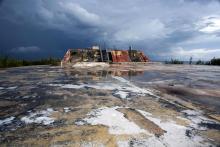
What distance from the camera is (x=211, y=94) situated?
12.5ft

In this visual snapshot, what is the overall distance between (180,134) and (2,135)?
1.56 meters

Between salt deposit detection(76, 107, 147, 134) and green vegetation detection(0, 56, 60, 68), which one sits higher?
green vegetation detection(0, 56, 60, 68)

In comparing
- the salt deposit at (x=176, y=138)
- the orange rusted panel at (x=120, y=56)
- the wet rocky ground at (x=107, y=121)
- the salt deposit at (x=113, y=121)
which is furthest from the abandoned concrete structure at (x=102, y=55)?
the salt deposit at (x=176, y=138)

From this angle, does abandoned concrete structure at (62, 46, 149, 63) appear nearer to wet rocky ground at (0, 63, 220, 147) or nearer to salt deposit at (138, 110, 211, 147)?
wet rocky ground at (0, 63, 220, 147)

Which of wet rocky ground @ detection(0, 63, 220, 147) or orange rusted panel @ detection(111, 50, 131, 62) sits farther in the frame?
orange rusted panel @ detection(111, 50, 131, 62)

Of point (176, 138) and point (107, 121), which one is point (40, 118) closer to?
point (107, 121)

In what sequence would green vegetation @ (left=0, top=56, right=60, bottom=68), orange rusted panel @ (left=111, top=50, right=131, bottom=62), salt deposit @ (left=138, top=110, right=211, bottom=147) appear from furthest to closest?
orange rusted panel @ (left=111, top=50, right=131, bottom=62), green vegetation @ (left=0, top=56, right=60, bottom=68), salt deposit @ (left=138, top=110, right=211, bottom=147)

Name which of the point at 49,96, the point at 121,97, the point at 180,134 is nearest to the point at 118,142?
the point at 180,134

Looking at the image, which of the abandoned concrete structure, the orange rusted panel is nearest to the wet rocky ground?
the abandoned concrete structure

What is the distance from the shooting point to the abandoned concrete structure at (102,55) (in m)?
14.1

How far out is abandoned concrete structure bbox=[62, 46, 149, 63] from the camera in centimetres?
1412

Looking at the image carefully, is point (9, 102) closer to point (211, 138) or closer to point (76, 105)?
point (76, 105)

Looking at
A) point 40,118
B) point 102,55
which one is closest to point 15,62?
point 102,55

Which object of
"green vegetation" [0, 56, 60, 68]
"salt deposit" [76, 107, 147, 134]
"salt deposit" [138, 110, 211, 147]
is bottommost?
"salt deposit" [138, 110, 211, 147]
